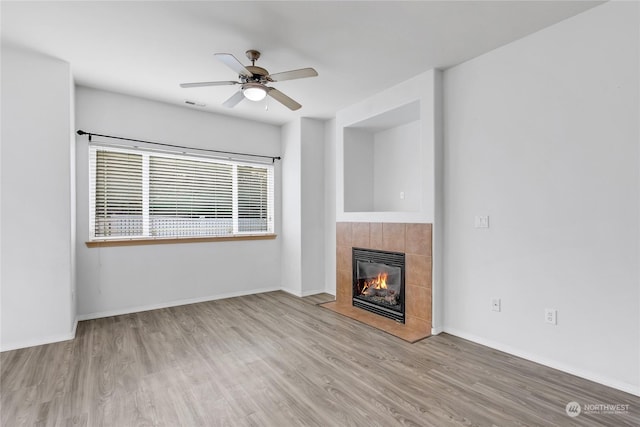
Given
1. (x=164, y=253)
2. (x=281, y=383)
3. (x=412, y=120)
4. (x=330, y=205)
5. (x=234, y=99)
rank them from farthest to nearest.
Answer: (x=330, y=205) < (x=164, y=253) < (x=412, y=120) < (x=234, y=99) < (x=281, y=383)

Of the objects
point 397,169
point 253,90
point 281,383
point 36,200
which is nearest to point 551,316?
point 281,383

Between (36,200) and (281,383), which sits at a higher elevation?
(36,200)

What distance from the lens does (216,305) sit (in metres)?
4.30

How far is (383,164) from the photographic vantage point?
4535 mm

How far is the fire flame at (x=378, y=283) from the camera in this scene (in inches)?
152

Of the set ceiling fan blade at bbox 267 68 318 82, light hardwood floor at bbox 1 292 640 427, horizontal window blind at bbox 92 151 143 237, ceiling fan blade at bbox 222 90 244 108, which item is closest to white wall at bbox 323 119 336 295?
light hardwood floor at bbox 1 292 640 427

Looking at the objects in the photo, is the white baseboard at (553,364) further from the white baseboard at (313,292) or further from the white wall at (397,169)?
the white baseboard at (313,292)

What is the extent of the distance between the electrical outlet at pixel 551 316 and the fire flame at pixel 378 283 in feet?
5.39

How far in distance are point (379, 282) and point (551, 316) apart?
1804mm

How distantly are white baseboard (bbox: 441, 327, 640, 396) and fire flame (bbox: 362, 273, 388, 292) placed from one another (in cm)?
89

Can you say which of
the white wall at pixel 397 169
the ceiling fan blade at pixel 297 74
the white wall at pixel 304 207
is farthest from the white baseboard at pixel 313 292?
the ceiling fan blade at pixel 297 74

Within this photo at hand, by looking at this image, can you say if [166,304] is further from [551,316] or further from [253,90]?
[551,316]

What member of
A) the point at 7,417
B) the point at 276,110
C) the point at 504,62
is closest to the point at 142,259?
the point at 7,417

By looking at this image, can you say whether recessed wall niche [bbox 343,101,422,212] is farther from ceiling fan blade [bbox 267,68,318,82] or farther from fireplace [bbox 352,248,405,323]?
ceiling fan blade [bbox 267,68,318,82]
